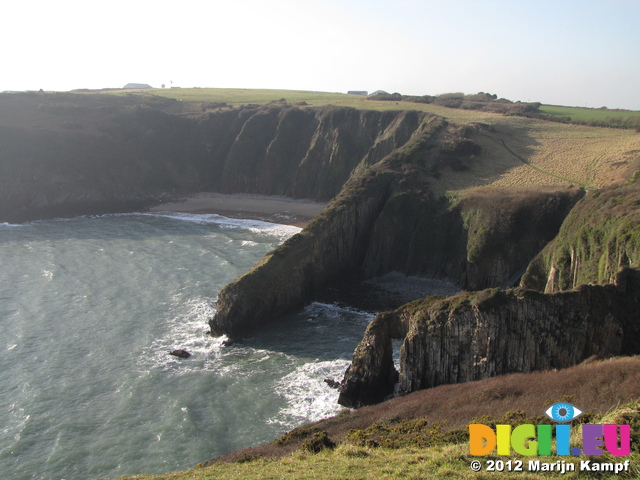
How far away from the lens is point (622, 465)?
15.5 metres

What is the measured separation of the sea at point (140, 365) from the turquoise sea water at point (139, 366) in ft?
0.33

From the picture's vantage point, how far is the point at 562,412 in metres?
21.0

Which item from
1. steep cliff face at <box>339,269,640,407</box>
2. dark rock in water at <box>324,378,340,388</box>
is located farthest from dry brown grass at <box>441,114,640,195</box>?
dark rock in water at <box>324,378,340,388</box>

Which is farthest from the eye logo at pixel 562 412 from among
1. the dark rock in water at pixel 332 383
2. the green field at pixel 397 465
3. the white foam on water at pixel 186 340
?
the white foam on water at pixel 186 340

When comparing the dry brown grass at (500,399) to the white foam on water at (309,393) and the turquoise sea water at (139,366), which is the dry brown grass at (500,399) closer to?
the white foam on water at (309,393)

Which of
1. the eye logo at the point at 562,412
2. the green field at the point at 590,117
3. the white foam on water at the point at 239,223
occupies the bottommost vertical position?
the white foam on water at the point at 239,223

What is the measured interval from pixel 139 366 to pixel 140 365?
0.16 m

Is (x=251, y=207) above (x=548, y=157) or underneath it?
underneath

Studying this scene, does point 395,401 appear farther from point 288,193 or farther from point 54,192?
point 54,192

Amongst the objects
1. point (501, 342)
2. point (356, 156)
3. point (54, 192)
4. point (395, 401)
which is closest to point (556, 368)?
point (501, 342)

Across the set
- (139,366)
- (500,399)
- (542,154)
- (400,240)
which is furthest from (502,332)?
(542,154)

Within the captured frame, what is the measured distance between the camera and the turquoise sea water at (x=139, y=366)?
29.9 m

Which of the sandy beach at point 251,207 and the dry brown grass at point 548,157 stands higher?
the dry brown grass at point 548,157

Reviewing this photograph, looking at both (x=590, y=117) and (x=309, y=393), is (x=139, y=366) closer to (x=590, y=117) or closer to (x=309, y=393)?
(x=309, y=393)
